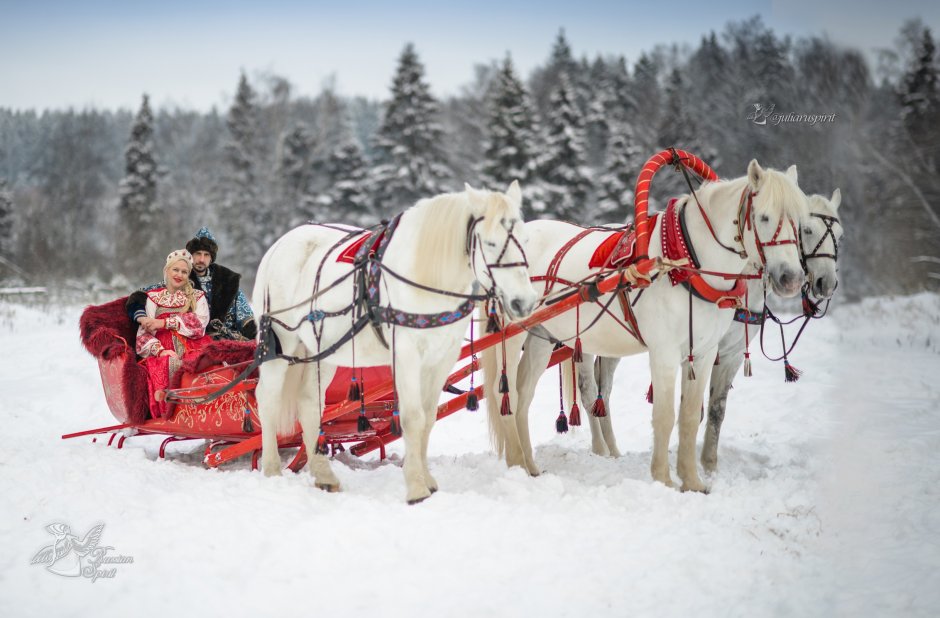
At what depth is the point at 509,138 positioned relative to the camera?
74.3 ft

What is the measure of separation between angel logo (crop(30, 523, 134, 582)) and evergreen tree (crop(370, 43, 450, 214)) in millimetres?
20652

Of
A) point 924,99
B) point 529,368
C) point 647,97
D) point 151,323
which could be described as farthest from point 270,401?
point 647,97

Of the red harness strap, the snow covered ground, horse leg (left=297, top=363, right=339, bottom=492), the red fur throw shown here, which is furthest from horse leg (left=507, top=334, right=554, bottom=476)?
the red fur throw

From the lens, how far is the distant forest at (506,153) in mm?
14883

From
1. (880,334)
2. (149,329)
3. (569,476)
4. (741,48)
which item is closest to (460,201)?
(569,476)

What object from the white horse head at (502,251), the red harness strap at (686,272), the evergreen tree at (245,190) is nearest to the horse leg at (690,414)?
the red harness strap at (686,272)

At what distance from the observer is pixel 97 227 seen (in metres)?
34.2

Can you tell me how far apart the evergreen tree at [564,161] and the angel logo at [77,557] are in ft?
68.2

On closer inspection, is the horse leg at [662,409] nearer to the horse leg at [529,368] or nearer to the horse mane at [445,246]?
the horse leg at [529,368]

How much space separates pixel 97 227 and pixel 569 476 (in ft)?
115

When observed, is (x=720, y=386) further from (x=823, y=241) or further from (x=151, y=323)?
(x=151, y=323)

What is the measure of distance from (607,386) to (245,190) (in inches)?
922

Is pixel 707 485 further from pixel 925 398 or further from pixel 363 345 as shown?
pixel 925 398

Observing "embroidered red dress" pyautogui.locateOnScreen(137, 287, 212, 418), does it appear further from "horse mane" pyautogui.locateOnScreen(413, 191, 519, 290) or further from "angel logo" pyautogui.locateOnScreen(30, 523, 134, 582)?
"horse mane" pyautogui.locateOnScreen(413, 191, 519, 290)
